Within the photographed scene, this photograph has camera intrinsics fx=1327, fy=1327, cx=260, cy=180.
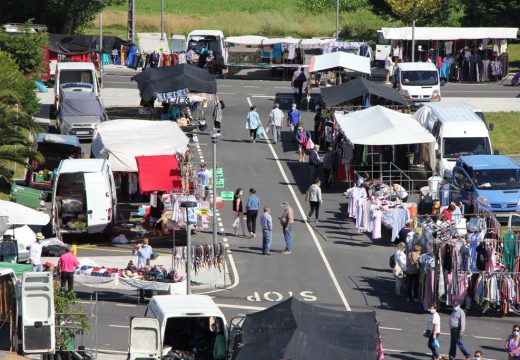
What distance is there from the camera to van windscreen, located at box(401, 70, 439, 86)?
55594 mm

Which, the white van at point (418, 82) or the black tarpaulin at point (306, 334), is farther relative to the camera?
the white van at point (418, 82)

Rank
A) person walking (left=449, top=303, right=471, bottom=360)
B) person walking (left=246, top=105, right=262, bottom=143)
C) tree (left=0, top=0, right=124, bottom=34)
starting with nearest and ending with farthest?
person walking (left=449, top=303, right=471, bottom=360), person walking (left=246, top=105, right=262, bottom=143), tree (left=0, top=0, right=124, bottom=34)

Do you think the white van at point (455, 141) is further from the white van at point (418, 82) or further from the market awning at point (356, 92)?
the white van at point (418, 82)

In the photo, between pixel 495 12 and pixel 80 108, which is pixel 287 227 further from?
pixel 495 12

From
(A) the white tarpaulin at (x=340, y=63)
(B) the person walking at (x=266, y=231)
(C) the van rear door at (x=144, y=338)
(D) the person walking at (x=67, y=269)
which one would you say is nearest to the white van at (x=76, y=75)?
(A) the white tarpaulin at (x=340, y=63)

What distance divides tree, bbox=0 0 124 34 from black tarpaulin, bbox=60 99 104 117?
21477 millimetres

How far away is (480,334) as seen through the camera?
99.6ft

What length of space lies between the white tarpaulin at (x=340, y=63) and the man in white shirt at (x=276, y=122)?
5.71m

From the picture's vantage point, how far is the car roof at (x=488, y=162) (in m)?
40.0

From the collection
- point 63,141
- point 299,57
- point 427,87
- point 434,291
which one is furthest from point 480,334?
point 299,57

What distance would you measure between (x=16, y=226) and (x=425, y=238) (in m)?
10.9

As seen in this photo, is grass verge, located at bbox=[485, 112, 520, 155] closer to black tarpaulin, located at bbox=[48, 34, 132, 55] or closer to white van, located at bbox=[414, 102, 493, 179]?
white van, located at bbox=[414, 102, 493, 179]

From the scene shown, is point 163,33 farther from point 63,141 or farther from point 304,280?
point 304,280

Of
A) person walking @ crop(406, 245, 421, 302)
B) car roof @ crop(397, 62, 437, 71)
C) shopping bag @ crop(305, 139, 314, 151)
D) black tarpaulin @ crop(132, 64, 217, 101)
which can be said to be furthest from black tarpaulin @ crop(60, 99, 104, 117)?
person walking @ crop(406, 245, 421, 302)
